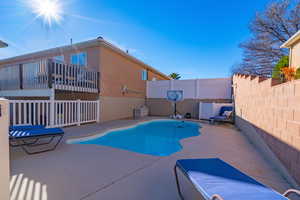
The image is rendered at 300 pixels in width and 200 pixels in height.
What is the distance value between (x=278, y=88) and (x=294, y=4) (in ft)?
45.0

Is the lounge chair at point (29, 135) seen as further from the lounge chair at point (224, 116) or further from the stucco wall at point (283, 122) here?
the lounge chair at point (224, 116)

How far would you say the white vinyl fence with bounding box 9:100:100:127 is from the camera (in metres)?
5.55

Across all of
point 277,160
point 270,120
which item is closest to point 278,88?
→ point 270,120

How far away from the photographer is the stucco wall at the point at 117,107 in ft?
28.8

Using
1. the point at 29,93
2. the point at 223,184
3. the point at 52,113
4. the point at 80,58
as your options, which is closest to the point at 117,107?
the point at 80,58

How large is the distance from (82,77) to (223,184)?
7670 millimetres

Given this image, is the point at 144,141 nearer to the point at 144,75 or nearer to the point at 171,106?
the point at 171,106

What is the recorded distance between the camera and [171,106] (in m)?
12.5

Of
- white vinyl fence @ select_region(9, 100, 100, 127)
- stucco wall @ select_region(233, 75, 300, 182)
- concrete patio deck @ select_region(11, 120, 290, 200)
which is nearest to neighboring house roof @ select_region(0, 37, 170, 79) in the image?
white vinyl fence @ select_region(9, 100, 100, 127)

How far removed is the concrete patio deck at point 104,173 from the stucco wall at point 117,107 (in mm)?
4823

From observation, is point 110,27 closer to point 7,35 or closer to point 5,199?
point 7,35

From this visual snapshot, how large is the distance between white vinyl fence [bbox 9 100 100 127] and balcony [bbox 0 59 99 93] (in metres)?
0.76

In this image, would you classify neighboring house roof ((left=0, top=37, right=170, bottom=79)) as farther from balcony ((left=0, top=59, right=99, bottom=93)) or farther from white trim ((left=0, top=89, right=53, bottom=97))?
white trim ((left=0, top=89, right=53, bottom=97))

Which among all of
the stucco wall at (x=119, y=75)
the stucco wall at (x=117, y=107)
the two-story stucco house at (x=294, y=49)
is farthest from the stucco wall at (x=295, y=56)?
the stucco wall at (x=117, y=107)
